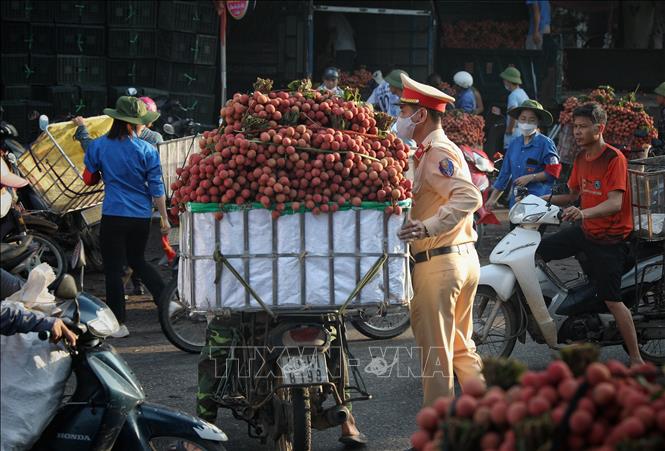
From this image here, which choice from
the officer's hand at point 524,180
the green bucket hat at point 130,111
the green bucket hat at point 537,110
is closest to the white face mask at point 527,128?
the green bucket hat at point 537,110

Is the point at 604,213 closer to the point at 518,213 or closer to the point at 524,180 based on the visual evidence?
the point at 518,213

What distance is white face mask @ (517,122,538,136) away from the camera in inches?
368

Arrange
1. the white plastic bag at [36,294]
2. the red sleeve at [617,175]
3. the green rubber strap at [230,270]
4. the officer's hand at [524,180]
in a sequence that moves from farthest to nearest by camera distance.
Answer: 1. the officer's hand at [524,180]
2. the red sleeve at [617,175]
3. the green rubber strap at [230,270]
4. the white plastic bag at [36,294]

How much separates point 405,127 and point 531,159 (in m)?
3.71

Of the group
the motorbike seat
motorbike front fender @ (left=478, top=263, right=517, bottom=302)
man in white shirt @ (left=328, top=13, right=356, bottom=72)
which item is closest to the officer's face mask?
motorbike front fender @ (left=478, top=263, right=517, bottom=302)

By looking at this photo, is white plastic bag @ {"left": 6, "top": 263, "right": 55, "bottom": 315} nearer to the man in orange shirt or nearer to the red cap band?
the red cap band

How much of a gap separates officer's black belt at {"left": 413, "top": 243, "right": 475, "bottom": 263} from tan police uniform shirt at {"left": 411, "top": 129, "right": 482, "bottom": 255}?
2cm

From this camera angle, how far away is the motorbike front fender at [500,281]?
7.09 metres

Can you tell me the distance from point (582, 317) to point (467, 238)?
A: 1.91m

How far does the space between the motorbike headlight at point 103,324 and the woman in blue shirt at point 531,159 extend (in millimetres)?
5166

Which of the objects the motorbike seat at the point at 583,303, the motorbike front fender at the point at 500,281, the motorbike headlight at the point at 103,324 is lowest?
the motorbike seat at the point at 583,303

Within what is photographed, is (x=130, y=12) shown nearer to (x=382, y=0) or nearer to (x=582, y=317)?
(x=382, y=0)

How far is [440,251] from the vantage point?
5.62 meters

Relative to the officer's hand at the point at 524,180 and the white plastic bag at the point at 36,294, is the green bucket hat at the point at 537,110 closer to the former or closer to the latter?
the officer's hand at the point at 524,180
